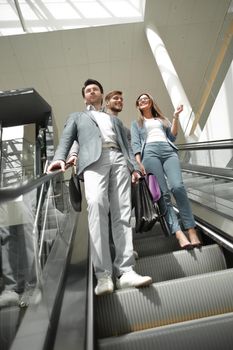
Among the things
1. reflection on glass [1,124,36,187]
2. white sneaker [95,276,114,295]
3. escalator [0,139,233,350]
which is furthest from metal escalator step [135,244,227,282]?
reflection on glass [1,124,36,187]

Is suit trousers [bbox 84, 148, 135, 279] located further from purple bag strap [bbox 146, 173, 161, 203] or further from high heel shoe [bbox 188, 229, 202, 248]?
high heel shoe [bbox 188, 229, 202, 248]

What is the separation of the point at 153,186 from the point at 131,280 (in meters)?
1.12

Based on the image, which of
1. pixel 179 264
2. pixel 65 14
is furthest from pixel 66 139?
pixel 65 14

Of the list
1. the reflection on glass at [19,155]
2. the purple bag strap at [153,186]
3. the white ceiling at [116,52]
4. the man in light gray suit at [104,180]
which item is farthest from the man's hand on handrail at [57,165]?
the white ceiling at [116,52]

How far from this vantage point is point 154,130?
3.54 metres

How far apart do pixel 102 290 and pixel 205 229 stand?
158 cm

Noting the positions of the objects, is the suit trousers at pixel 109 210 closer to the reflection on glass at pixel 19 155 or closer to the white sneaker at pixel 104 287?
the white sneaker at pixel 104 287

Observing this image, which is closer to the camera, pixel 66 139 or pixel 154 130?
pixel 66 139

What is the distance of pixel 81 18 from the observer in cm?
977

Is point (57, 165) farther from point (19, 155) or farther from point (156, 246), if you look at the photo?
point (19, 155)

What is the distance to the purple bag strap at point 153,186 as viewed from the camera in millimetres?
3066

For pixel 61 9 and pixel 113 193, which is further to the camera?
pixel 61 9

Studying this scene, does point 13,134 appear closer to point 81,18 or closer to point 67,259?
point 81,18

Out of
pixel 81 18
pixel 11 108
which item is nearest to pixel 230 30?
pixel 11 108
